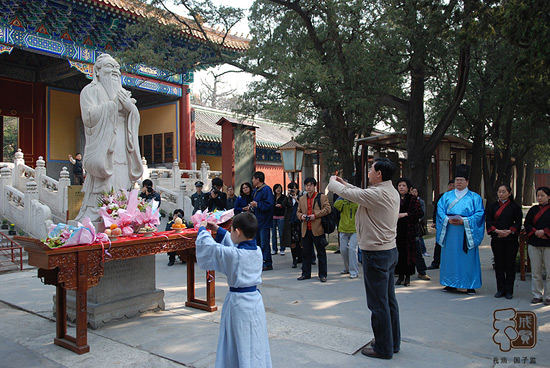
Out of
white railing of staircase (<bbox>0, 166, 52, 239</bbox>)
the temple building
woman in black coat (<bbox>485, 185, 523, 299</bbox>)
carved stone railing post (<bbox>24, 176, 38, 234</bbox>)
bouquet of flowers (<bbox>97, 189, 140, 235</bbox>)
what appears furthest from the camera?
the temple building

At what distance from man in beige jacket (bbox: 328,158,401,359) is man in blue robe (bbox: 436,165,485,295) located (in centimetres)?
248

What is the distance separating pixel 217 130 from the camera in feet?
65.9

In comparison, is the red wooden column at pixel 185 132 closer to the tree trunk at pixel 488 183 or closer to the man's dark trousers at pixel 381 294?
the tree trunk at pixel 488 183

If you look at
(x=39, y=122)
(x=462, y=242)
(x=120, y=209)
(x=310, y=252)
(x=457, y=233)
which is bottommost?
(x=310, y=252)

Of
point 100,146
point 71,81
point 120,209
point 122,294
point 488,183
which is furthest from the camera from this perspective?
point 71,81

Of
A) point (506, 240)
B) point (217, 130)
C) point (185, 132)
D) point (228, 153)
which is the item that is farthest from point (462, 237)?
point (217, 130)

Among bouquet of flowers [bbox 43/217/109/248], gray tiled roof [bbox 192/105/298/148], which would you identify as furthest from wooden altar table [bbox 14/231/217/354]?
gray tiled roof [bbox 192/105/298/148]

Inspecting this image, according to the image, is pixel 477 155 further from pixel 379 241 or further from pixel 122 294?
pixel 122 294

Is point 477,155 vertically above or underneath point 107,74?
underneath

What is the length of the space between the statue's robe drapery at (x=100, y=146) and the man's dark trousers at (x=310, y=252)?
9.18 feet

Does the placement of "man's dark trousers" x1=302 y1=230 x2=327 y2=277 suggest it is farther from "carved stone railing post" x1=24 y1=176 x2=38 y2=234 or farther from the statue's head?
"carved stone railing post" x1=24 y1=176 x2=38 y2=234

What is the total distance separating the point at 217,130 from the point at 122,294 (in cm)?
1606

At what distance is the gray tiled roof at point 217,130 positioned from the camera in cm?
1892
